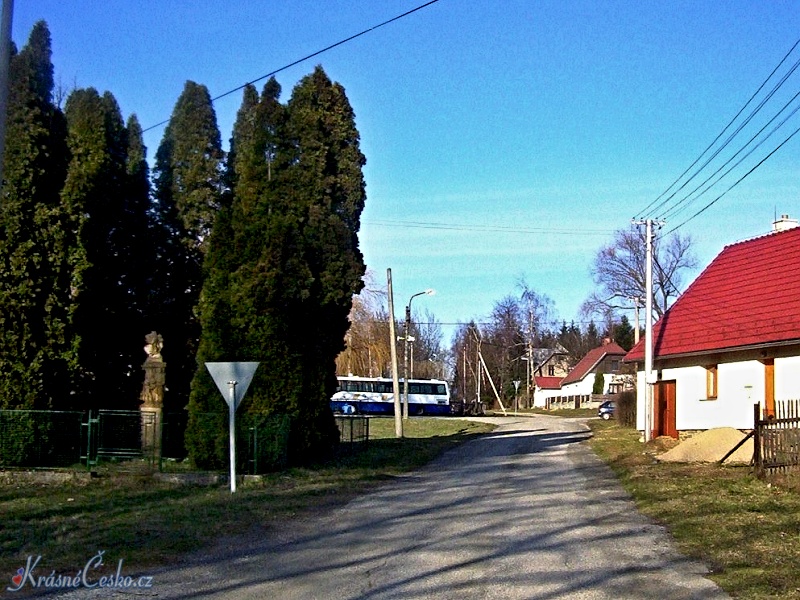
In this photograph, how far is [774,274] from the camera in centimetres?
2834

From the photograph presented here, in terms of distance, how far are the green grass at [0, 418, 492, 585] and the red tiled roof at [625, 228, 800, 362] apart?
11458 millimetres

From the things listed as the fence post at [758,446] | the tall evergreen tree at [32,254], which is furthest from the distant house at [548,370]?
the tall evergreen tree at [32,254]

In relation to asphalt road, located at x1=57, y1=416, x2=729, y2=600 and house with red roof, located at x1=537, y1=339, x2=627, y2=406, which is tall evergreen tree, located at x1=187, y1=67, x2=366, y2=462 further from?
house with red roof, located at x1=537, y1=339, x2=627, y2=406

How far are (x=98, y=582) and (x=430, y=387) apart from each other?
58.0 meters

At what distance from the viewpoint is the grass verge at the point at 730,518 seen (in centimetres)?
936

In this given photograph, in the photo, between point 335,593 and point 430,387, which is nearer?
point 335,593

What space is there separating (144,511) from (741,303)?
2103cm

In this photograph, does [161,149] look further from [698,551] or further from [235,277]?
[698,551]

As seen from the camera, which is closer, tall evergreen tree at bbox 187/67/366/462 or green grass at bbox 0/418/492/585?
green grass at bbox 0/418/492/585

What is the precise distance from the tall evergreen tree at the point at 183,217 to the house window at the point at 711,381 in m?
16.0

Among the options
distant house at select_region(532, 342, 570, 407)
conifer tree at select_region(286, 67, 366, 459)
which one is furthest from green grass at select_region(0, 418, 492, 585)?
distant house at select_region(532, 342, 570, 407)

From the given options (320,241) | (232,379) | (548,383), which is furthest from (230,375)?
(548,383)

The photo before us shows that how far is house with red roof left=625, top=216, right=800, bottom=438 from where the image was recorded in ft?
84.0

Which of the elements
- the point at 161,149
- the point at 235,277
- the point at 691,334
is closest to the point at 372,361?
the point at 691,334
